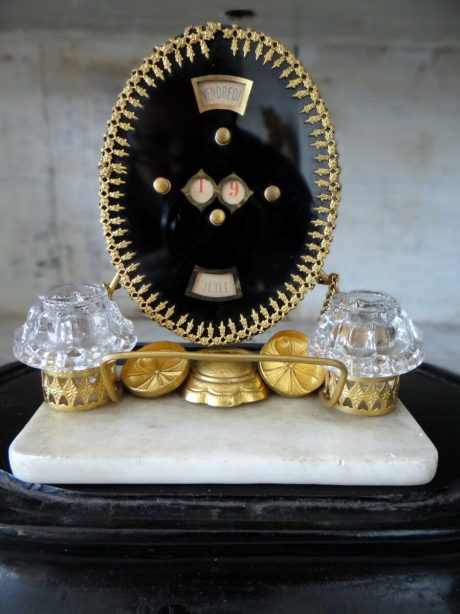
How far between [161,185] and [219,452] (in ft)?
0.95

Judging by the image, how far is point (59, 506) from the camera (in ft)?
1.79

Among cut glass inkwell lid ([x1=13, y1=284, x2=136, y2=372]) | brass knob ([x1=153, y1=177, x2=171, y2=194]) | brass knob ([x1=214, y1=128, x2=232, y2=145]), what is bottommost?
cut glass inkwell lid ([x1=13, y1=284, x2=136, y2=372])

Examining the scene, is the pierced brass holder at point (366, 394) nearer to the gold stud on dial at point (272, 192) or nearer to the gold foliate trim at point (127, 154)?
the gold foliate trim at point (127, 154)

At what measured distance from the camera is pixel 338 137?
1910 mm

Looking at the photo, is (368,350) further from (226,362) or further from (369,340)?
(226,362)

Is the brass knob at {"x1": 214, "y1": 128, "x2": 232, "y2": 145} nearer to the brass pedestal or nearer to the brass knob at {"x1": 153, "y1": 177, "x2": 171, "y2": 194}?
the brass knob at {"x1": 153, "y1": 177, "x2": 171, "y2": 194}

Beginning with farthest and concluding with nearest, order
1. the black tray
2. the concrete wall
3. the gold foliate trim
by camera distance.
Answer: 1. the concrete wall
2. the gold foliate trim
3. the black tray

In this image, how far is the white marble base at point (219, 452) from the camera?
56 centimetres

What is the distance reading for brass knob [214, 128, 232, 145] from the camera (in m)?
0.60

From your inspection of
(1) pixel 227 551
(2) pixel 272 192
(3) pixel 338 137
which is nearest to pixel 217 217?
(2) pixel 272 192

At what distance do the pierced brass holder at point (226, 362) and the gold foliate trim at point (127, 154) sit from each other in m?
0.04

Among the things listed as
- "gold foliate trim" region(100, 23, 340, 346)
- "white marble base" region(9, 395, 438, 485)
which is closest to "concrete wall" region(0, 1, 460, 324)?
"gold foliate trim" region(100, 23, 340, 346)

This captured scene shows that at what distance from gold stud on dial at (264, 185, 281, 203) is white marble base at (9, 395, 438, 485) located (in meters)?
0.25

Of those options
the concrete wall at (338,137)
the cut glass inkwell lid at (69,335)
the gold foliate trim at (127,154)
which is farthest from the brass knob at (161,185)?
the concrete wall at (338,137)
